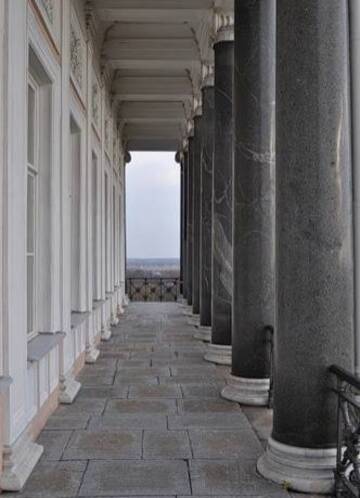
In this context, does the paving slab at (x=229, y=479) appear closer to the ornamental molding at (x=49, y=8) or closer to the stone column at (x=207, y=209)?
the ornamental molding at (x=49, y=8)

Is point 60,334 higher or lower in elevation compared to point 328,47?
lower

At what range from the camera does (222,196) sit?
30.5 ft

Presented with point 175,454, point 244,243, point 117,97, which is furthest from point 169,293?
point 175,454

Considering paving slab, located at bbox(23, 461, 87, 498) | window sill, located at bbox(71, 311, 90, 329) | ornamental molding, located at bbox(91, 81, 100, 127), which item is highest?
ornamental molding, located at bbox(91, 81, 100, 127)

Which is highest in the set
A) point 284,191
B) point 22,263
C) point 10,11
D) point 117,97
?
point 117,97

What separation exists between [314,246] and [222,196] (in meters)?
5.17

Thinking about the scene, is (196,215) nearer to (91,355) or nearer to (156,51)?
(156,51)

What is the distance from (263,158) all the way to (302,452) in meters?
3.53

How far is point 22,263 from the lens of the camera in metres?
4.63

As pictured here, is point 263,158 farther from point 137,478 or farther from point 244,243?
point 137,478

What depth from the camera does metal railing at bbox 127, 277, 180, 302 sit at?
24.3 metres

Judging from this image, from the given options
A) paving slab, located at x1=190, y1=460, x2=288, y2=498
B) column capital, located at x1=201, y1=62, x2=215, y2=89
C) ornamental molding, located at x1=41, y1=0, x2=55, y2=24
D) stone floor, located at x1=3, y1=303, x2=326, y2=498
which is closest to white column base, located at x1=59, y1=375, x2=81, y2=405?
stone floor, located at x1=3, y1=303, x2=326, y2=498

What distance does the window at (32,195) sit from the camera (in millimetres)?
5891

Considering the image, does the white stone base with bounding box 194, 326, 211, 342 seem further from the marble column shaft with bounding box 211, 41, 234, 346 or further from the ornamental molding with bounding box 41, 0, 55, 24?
the ornamental molding with bounding box 41, 0, 55, 24
